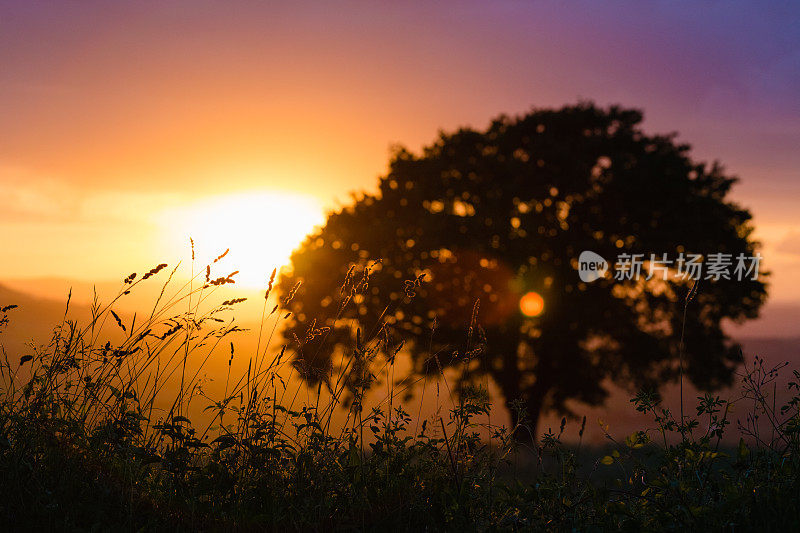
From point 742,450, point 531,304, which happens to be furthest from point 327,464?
point 531,304

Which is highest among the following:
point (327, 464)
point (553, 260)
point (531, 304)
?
point (553, 260)

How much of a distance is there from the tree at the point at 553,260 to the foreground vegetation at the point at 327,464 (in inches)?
468

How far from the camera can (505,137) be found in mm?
19516

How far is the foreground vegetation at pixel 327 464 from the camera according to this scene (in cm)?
387

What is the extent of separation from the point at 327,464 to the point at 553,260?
564 inches

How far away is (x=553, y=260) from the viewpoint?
17.7m

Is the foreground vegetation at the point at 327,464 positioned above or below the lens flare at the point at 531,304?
below

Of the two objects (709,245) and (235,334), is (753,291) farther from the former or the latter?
(235,334)

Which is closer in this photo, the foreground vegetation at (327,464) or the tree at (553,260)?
the foreground vegetation at (327,464)

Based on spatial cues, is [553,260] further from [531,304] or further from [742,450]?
[742,450]

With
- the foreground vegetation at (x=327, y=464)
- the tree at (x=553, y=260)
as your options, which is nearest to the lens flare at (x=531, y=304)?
the tree at (x=553, y=260)

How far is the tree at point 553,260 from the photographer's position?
56.8 feet

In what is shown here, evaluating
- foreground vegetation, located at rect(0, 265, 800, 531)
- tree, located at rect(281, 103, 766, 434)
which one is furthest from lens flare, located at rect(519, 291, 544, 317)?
foreground vegetation, located at rect(0, 265, 800, 531)

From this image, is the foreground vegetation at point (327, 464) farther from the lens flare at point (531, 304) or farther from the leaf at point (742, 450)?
the lens flare at point (531, 304)
